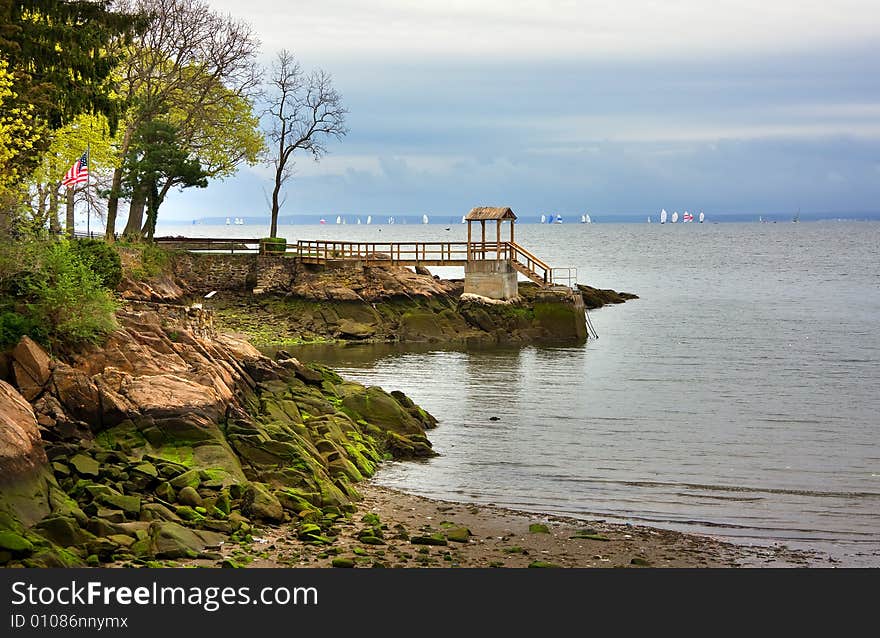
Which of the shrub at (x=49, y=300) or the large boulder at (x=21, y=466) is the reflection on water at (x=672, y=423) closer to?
the shrub at (x=49, y=300)

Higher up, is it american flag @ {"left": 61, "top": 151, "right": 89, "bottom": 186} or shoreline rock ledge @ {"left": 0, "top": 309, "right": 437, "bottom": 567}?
american flag @ {"left": 61, "top": 151, "right": 89, "bottom": 186}

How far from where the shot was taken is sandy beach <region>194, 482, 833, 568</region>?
653 inches

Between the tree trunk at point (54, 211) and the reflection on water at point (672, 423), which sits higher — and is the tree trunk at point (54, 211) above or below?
above

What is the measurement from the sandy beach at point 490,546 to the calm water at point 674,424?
1058 mm

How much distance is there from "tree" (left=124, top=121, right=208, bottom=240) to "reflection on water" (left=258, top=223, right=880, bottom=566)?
519 inches

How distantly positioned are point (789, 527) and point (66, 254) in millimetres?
16119

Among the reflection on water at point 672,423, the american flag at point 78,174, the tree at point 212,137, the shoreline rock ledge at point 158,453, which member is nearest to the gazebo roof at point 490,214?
the reflection on water at point 672,423

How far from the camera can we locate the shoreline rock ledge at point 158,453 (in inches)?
624

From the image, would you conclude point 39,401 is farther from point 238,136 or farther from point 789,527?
point 238,136

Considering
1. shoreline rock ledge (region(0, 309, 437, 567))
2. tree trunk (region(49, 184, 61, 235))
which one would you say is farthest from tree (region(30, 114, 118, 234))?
shoreline rock ledge (region(0, 309, 437, 567))

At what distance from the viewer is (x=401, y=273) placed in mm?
52938

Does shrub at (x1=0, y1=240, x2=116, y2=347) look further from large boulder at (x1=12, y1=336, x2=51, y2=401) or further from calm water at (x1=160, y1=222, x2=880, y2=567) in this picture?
calm water at (x1=160, y1=222, x2=880, y2=567)

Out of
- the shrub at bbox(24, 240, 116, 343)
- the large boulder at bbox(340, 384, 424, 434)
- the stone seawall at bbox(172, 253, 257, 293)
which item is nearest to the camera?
the shrub at bbox(24, 240, 116, 343)

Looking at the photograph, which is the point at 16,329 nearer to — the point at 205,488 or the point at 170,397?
the point at 170,397
